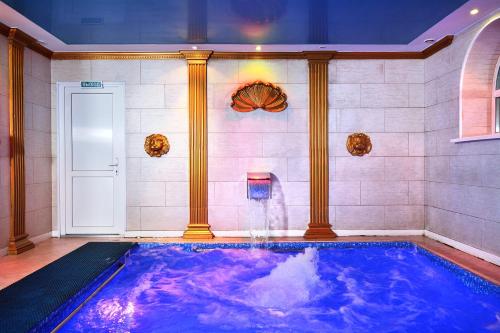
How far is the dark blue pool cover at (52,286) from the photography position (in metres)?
2.72

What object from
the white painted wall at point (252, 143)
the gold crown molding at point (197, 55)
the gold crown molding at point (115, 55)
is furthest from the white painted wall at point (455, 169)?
the gold crown molding at point (115, 55)

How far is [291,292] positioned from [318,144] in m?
2.45

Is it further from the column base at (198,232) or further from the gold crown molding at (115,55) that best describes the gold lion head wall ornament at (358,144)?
the gold crown molding at (115,55)

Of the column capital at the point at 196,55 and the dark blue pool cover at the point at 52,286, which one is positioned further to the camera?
the column capital at the point at 196,55

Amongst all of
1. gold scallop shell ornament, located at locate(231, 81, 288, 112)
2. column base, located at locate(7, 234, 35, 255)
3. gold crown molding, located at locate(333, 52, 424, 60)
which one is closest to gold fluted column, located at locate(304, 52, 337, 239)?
gold crown molding, located at locate(333, 52, 424, 60)

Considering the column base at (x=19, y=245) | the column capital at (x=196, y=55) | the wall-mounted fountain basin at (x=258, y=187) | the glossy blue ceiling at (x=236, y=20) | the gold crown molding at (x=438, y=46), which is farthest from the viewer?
the column capital at (x=196, y=55)

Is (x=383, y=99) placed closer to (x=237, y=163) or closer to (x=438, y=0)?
(x=438, y=0)

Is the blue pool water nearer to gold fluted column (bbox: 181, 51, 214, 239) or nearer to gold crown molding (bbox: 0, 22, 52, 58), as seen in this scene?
gold fluted column (bbox: 181, 51, 214, 239)

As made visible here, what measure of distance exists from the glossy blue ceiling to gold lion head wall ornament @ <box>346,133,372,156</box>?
4.56ft

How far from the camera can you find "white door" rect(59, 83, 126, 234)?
5848 millimetres

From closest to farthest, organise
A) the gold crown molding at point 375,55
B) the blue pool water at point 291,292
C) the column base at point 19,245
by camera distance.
Result: the blue pool water at point 291,292, the column base at point 19,245, the gold crown molding at point 375,55

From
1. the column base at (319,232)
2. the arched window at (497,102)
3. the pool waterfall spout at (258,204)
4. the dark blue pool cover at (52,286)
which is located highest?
the arched window at (497,102)

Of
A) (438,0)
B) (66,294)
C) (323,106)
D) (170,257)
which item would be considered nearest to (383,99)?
(323,106)

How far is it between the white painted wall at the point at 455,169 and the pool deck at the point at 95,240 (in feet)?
0.79
